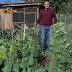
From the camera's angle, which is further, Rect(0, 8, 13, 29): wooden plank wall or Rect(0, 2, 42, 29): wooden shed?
Rect(0, 8, 13, 29): wooden plank wall

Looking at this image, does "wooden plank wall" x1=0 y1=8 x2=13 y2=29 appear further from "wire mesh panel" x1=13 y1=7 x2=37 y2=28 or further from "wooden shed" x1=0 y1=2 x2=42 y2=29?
"wire mesh panel" x1=13 y1=7 x2=37 y2=28

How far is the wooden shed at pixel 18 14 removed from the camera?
13976mm

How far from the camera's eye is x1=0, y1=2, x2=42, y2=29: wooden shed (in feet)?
45.9

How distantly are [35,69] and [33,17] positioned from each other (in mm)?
11533

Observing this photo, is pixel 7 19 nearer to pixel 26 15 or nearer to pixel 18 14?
pixel 18 14

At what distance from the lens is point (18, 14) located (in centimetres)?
1441

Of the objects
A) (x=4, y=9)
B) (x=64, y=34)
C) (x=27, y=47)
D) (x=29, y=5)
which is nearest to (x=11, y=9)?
(x=4, y=9)

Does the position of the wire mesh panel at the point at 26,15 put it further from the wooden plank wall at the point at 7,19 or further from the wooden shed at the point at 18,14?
the wooden plank wall at the point at 7,19

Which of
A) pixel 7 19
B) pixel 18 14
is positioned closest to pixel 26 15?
pixel 18 14

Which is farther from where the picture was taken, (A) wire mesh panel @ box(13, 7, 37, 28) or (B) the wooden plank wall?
(B) the wooden plank wall

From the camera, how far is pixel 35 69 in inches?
108

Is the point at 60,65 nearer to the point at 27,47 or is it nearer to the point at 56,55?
the point at 56,55

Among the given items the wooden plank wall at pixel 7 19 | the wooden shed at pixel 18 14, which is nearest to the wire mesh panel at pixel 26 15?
the wooden shed at pixel 18 14

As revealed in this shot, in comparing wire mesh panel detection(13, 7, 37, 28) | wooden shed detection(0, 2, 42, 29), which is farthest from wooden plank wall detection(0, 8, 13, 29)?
wire mesh panel detection(13, 7, 37, 28)
